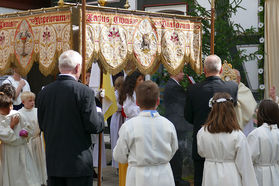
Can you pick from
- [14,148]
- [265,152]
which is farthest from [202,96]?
[14,148]

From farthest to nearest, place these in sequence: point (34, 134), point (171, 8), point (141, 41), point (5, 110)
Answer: point (171, 8) → point (34, 134) → point (5, 110) → point (141, 41)

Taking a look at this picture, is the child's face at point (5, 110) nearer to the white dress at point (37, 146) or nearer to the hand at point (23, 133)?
the hand at point (23, 133)

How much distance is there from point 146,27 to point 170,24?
1.44ft

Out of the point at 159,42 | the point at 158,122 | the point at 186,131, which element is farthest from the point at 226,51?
A: the point at 158,122

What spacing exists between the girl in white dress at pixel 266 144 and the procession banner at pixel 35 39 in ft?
7.89

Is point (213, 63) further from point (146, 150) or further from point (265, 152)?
point (146, 150)

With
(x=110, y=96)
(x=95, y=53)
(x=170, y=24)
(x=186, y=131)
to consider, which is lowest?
(x=186, y=131)

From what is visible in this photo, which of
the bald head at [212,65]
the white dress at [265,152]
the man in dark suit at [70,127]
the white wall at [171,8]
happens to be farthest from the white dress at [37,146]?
the white wall at [171,8]

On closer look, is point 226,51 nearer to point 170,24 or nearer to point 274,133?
point 170,24

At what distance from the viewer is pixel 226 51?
901cm

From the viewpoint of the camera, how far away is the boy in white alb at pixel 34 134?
23.8 ft

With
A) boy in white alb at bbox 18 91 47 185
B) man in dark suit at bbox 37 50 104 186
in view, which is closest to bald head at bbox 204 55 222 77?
man in dark suit at bbox 37 50 104 186

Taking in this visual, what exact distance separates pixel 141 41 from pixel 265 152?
7.05 ft

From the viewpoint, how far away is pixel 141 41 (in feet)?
20.6
